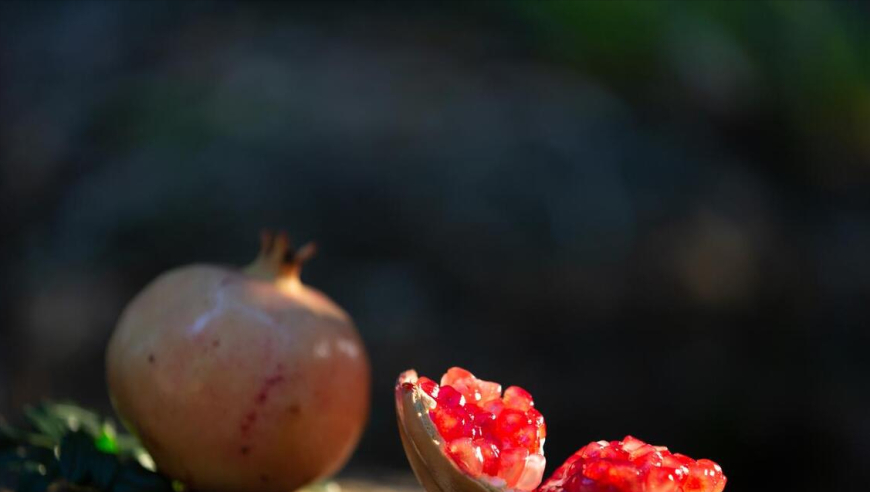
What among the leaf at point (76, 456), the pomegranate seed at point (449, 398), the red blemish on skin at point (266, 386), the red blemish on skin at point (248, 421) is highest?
the pomegranate seed at point (449, 398)

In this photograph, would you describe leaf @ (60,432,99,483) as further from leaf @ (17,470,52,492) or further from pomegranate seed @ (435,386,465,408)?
pomegranate seed @ (435,386,465,408)

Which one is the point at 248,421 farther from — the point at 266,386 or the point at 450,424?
the point at 450,424

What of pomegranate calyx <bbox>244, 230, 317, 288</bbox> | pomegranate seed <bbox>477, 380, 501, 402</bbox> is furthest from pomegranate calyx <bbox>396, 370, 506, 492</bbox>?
pomegranate calyx <bbox>244, 230, 317, 288</bbox>

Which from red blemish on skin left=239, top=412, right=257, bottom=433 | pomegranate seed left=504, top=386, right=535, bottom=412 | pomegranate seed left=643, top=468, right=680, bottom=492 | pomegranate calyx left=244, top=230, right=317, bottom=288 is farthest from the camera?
pomegranate calyx left=244, top=230, right=317, bottom=288

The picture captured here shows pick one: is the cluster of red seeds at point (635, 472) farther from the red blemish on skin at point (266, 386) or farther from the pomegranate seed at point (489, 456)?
the red blemish on skin at point (266, 386)

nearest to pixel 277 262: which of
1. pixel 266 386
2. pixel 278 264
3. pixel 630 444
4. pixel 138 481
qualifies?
pixel 278 264

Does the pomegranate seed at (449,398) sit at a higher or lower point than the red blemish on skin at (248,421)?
higher

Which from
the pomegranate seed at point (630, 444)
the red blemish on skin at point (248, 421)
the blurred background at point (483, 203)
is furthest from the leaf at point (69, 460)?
the blurred background at point (483, 203)

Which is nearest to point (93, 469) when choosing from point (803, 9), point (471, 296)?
point (471, 296)
